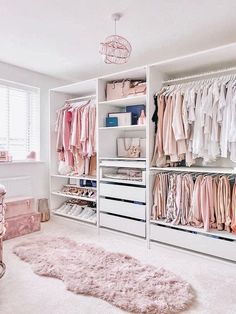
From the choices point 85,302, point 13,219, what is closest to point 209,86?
point 85,302

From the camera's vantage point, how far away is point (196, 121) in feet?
8.18

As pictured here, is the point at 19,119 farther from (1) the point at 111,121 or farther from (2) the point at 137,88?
(2) the point at 137,88

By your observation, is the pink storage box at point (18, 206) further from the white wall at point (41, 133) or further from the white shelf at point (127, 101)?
the white shelf at point (127, 101)

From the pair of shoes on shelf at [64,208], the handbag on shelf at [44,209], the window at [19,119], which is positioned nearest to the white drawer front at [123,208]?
the pair of shoes on shelf at [64,208]

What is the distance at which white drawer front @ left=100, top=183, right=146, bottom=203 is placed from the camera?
111 inches

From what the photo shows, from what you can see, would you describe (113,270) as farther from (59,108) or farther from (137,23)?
(59,108)

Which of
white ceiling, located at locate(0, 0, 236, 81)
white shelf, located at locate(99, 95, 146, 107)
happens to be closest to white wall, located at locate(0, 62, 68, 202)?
white ceiling, located at locate(0, 0, 236, 81)

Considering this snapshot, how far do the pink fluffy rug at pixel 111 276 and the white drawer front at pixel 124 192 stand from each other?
25.6 inches

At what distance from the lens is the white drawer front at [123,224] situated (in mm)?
2852

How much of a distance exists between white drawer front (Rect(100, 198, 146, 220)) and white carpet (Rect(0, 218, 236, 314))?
312mm

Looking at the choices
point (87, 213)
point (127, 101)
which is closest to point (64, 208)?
point (87, 213)

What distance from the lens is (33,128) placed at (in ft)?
13.0

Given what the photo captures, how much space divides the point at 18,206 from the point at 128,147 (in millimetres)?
1606

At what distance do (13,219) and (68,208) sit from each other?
34.0 inches
